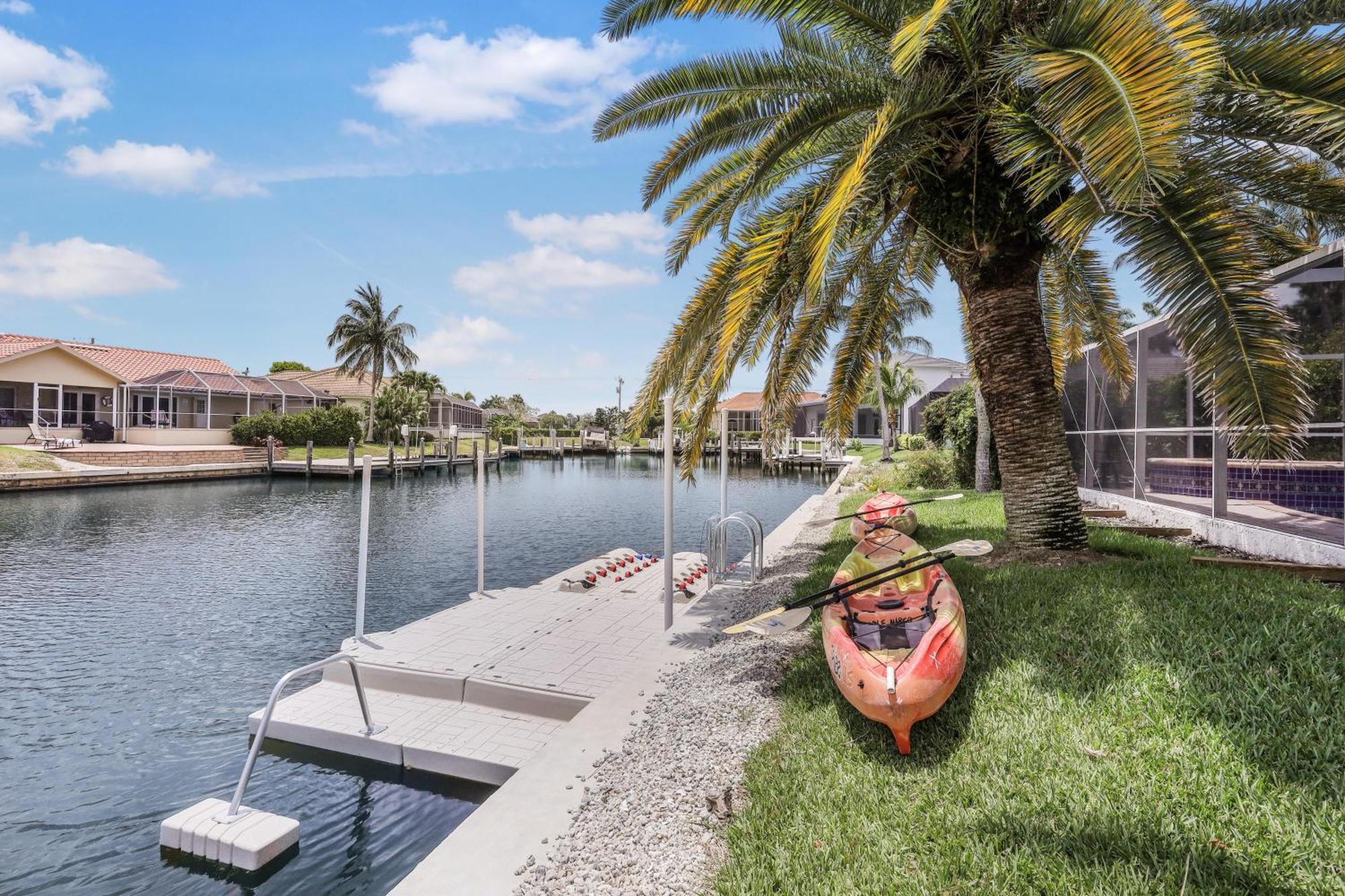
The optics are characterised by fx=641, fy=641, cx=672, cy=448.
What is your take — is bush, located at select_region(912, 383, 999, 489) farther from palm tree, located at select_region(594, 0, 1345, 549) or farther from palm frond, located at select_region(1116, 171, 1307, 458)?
palm frond, located at select_region(1116, 171, 1307, 458)

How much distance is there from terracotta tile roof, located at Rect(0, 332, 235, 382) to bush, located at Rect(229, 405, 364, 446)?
7.42 m

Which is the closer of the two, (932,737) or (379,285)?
(932,737)

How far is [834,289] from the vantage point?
28.8 feet

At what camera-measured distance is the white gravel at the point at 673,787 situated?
10.3ft

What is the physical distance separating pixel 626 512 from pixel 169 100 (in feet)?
60.8

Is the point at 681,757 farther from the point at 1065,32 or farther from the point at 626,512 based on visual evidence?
the point at 626,512

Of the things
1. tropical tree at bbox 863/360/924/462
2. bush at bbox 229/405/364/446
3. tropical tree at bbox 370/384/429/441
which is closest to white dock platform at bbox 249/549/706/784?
tropical tree at bbox 863/360/924/462

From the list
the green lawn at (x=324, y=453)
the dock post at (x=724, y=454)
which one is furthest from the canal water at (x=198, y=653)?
the green lawn at (x=324, y=453)

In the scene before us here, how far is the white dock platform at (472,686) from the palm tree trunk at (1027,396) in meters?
4.49

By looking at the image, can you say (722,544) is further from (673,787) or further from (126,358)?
(126,358)

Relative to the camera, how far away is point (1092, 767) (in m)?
3.44

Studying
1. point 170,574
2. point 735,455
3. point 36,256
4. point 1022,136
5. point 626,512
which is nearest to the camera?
point 1022,136

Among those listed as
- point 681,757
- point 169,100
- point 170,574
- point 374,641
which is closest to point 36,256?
point 169,100

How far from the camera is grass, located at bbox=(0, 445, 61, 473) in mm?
25031
